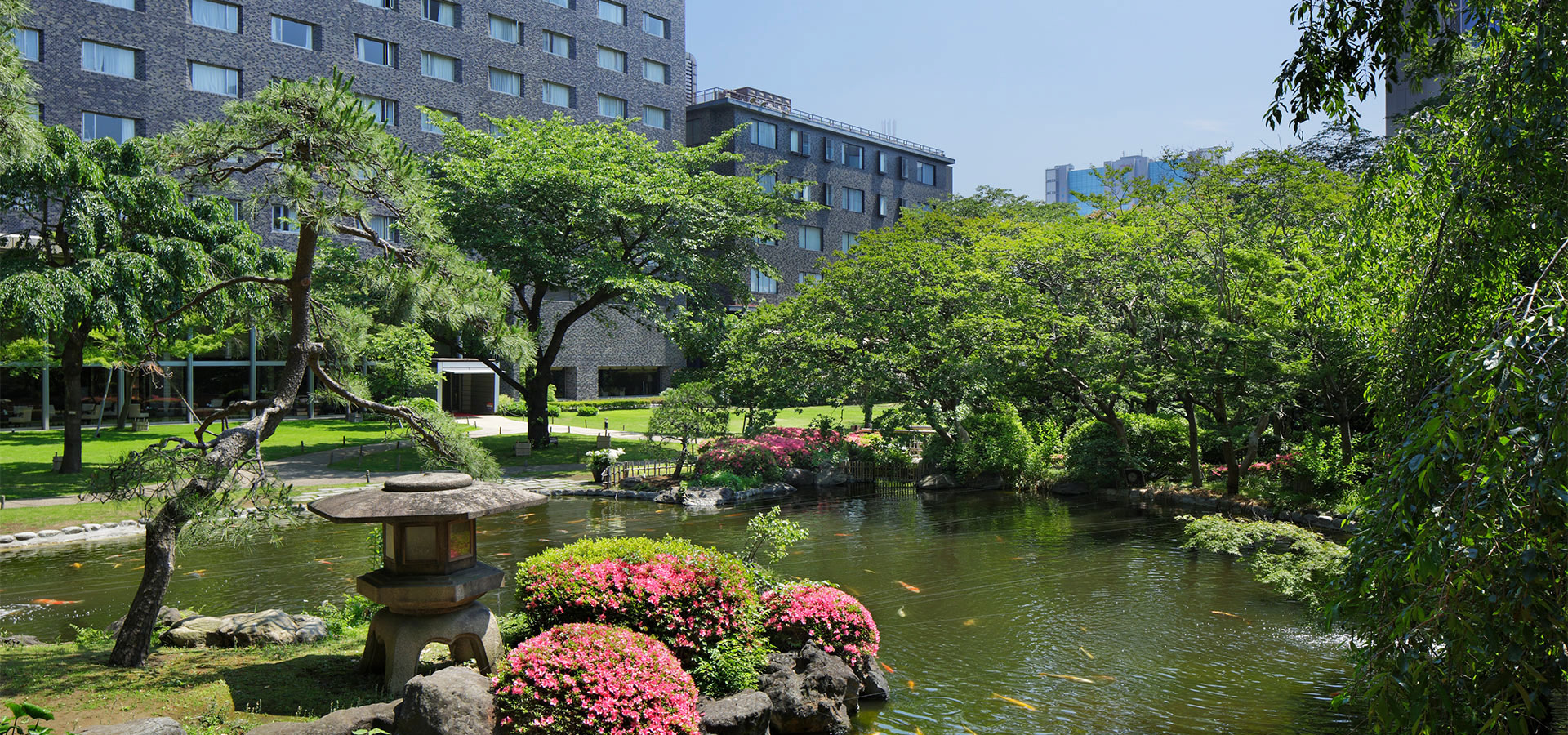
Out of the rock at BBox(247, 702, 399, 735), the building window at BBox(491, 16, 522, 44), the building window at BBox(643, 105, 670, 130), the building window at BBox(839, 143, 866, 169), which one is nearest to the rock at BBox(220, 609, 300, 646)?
the rock at BBox(247, 702, 399, 735)

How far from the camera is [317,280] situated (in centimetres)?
2338

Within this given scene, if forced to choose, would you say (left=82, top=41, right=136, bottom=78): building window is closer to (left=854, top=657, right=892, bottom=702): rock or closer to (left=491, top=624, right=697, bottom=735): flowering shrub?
(left=491, top=624, right=697, bottom=735): flowering shrub

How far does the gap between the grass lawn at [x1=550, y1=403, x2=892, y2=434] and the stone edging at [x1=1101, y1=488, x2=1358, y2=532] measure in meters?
13.4

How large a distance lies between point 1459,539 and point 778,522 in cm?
673

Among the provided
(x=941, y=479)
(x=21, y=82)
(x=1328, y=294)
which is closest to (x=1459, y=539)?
(x=1328, y=294)

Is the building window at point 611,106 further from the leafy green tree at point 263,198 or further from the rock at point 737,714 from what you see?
the rock at point 737,714

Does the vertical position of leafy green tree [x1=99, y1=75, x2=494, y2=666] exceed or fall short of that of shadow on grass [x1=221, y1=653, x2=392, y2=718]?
it exceeds it

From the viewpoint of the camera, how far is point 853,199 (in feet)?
190

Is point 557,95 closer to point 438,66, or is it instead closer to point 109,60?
point 438,66

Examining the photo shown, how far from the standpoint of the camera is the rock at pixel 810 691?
793 cm

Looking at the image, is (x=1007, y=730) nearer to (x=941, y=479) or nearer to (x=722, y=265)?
(x=941, y=479)

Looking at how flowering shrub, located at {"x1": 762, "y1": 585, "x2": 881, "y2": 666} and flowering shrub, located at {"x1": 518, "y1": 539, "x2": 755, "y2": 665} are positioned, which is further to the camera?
flowering shrub, located at {"x1": 762, "y1": 585, "x2": 881, "y2": 666}

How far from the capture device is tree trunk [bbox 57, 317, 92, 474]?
782 inches

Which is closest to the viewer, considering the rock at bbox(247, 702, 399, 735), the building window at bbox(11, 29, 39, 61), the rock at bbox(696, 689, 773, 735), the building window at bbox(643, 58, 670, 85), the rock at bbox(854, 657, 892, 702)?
the rock at bbox(247, 702, 399, 735)
